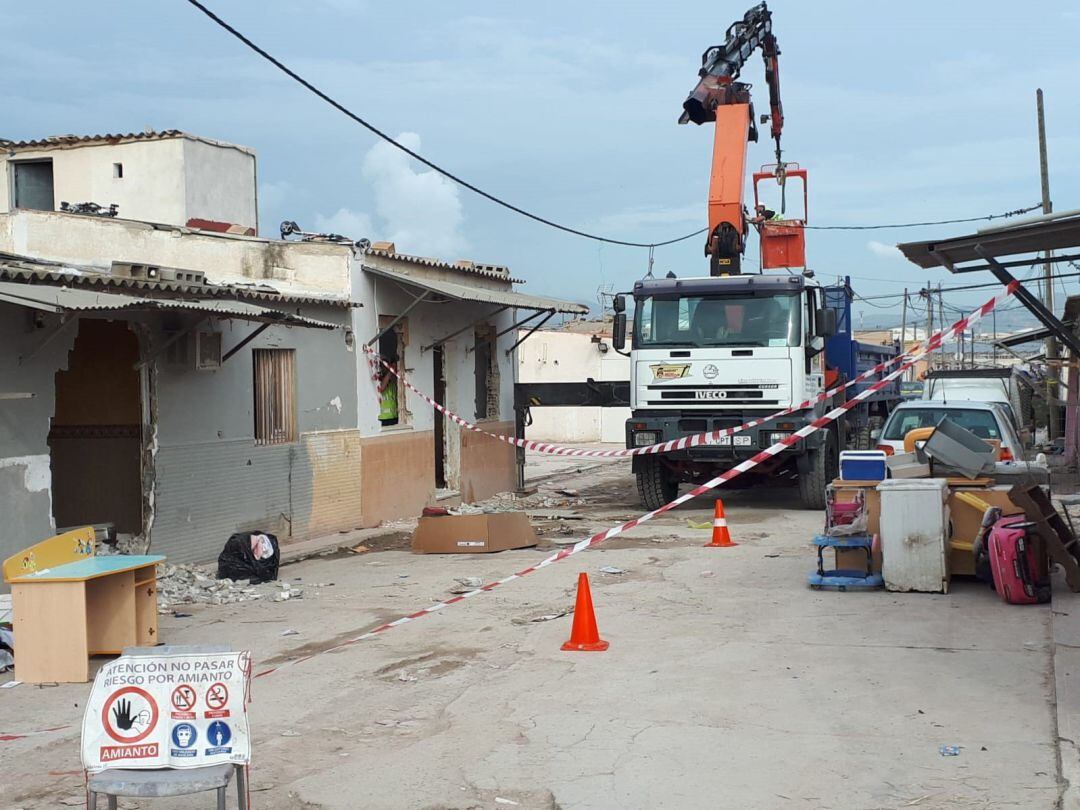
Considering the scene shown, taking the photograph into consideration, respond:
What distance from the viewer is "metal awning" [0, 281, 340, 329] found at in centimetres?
881

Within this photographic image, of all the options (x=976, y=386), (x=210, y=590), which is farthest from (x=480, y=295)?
(x=976, y=386)

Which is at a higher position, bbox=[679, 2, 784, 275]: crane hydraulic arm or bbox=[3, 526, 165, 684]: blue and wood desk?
bbox=[679, 2, 784, 275]: crane hydraulic arm

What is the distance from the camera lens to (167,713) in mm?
4422

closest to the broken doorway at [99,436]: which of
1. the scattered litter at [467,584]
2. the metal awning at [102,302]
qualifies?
the metal awning at [102,302]

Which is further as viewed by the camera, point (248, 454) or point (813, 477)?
point (813, 477)

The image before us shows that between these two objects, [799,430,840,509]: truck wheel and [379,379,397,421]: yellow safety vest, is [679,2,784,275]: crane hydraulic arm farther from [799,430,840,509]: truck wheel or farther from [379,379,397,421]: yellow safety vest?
[379,379,397,421]: yellow safety vest

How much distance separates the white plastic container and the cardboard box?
4944 mm

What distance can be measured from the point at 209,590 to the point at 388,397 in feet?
22.8

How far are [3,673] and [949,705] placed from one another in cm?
605

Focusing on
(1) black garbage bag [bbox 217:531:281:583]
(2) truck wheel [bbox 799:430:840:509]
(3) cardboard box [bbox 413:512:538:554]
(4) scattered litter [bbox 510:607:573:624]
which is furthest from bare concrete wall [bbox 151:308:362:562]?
(2) truck wheel [bbox 799:430:840:509]

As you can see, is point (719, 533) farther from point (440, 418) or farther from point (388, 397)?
point (440, 418)

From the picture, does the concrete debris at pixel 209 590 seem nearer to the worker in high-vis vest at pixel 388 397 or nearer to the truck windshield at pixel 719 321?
the worker in high-vis vest at pixel 388 397

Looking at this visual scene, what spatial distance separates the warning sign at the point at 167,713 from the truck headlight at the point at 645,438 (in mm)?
11821

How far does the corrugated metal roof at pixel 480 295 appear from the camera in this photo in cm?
1593
